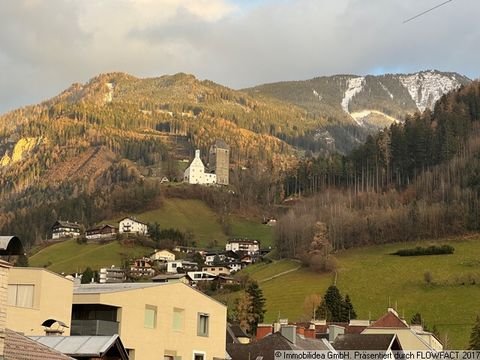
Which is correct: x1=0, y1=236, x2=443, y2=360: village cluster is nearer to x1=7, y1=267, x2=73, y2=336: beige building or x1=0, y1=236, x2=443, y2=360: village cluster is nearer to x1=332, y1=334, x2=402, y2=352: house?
x1=7, y1=267, x2=73, y2=336: beige building

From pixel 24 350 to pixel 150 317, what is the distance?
23.6 meters

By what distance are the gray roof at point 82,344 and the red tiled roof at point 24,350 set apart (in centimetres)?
327

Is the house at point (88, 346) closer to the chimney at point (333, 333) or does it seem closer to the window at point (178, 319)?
the window at point (178, 319)

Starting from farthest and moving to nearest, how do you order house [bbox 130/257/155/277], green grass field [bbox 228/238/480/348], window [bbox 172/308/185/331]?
house [bbox 130/257/155/277] → green grass field [bbox 228/238/480/348] → window [bbox 172/308/185/331]

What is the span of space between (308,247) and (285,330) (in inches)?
4646

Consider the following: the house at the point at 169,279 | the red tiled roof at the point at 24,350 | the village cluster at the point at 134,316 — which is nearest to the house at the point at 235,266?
the house at the point at 169,279

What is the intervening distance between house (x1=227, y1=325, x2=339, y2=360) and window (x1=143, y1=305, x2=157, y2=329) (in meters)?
10.3

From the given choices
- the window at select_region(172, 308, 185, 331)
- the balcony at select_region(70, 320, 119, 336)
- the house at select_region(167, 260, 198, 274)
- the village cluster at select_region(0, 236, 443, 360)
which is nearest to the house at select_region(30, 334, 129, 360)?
the village cluster at select_region(0, 236, 443, 360)

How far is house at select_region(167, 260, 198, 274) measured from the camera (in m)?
184

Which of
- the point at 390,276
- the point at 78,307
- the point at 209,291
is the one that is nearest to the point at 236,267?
the point at 209,291

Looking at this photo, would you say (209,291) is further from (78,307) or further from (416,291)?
(78,307)

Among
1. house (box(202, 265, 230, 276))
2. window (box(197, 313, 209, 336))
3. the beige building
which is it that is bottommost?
window (box(197, 313, 209, 336))

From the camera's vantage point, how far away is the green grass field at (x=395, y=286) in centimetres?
12225

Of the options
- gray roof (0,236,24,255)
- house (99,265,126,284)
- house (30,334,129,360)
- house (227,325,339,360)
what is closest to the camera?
gray roof (0,236,24,255)
